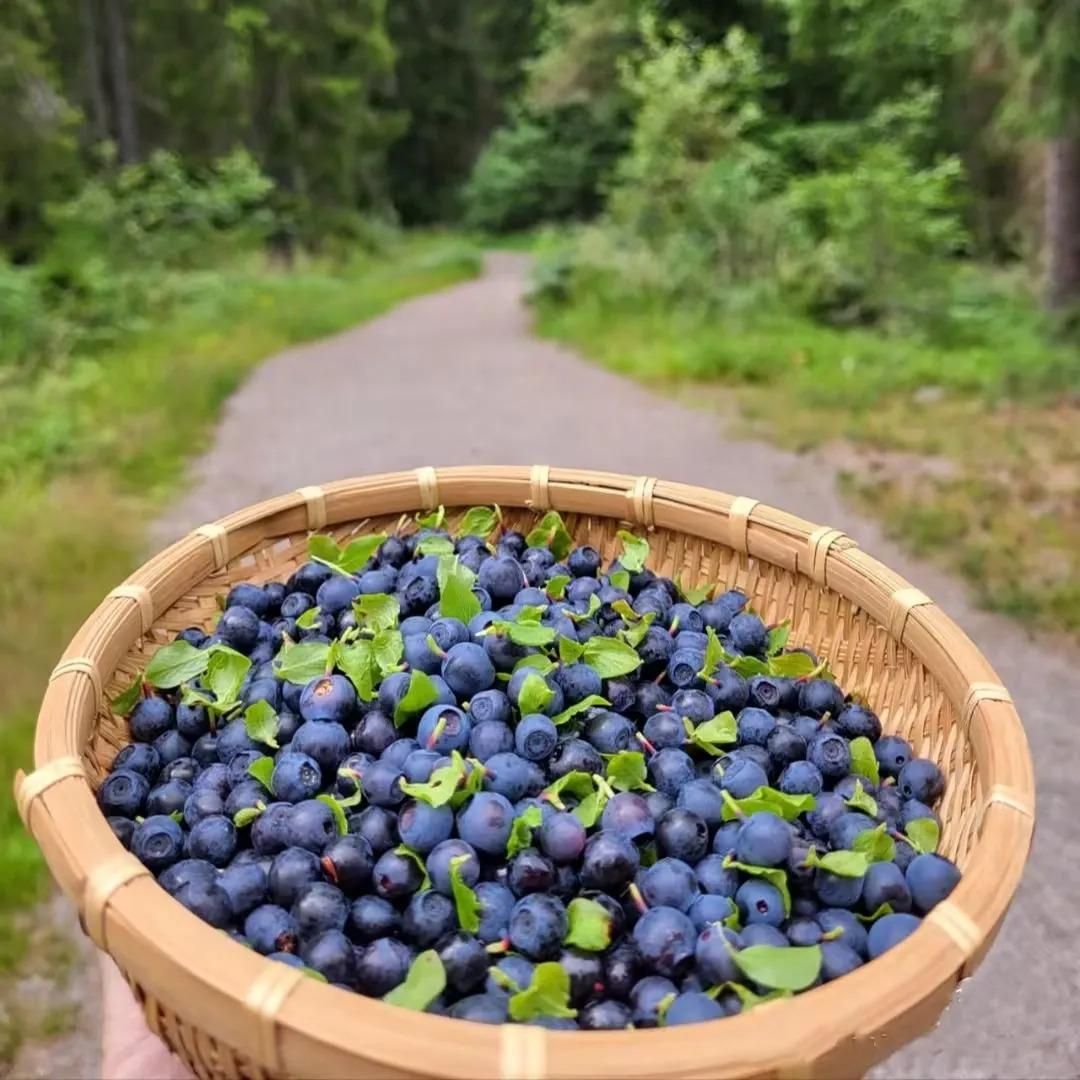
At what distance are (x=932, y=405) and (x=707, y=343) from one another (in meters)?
1.52

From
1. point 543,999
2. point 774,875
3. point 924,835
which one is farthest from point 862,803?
point 543,999

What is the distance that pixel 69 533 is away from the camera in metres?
3.35

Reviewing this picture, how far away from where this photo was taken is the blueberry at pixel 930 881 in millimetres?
907

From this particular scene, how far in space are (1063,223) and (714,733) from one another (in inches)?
242

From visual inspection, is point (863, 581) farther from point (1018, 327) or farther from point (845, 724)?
point (1018, 327)

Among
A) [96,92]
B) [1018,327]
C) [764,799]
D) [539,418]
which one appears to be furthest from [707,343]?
[96,92]

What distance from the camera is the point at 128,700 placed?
1.21 metres

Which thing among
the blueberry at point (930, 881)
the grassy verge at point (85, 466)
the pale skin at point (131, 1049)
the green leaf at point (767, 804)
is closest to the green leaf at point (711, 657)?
the green leaf at point (767, 804)

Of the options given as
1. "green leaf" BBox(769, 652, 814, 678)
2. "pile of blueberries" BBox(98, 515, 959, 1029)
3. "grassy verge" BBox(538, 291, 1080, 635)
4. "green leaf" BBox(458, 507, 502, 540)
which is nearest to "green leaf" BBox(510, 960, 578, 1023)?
"pile of blueberries" BBox(98, 515, 959, 1029)

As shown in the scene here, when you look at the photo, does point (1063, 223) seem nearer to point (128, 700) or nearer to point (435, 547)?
point (435, 547)

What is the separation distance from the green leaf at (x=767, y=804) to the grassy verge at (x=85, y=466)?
1.54m

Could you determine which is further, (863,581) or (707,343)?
(707,343)

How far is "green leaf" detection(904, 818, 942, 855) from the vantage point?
1.00 metres

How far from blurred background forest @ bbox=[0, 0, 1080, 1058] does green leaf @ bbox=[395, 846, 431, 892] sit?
1.39 metres
